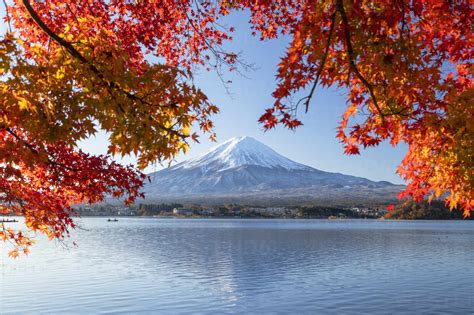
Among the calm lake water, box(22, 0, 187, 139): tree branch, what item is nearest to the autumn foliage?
box(22, 0, 187, 139): tree branch

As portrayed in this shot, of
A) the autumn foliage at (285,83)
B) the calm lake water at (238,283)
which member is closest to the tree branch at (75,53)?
the autumn foliage at (285,83)

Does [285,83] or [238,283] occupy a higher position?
[285,83]

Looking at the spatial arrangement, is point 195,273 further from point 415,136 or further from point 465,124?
point 465,124

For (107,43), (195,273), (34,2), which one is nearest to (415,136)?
(107,43)

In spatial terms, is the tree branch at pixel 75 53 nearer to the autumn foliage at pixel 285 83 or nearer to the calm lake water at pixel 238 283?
the autumn foliage at pixel 285 83

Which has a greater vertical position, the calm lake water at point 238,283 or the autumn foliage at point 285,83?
the autumn foliage at point 285,83

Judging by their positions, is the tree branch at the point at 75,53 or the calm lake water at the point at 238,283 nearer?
the tree branch at the point at 75,53

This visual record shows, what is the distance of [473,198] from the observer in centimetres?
1168

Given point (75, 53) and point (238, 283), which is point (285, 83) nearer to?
point (75, 53)

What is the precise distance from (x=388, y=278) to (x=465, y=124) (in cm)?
2512

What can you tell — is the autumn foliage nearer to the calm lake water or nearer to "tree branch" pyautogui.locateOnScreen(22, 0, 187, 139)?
"tree branch" pyautogui.locateOnScreen(22, 0, 187, 139)

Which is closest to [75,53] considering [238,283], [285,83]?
[285,83]

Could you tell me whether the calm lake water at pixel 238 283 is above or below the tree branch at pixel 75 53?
below

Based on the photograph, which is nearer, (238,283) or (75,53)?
(75,53)
